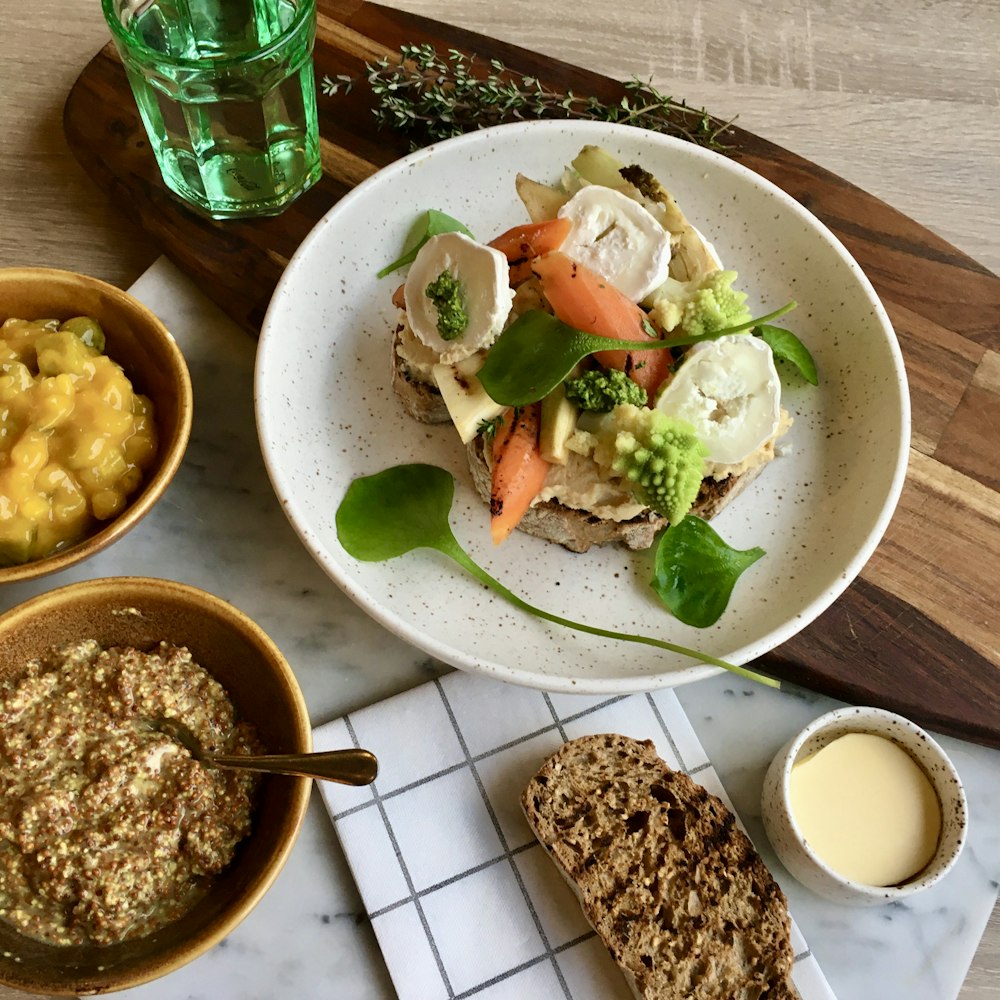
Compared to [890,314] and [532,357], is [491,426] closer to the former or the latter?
[532,357]

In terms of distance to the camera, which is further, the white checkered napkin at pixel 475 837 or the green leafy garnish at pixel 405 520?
the green leafy garnish at pixel 405 520

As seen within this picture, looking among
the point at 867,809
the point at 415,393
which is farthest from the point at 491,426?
the point at 867,809

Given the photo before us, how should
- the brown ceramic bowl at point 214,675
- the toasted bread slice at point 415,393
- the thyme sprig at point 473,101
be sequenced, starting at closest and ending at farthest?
the brown ceramic bowl at point 214,675
the toasted bread slice at point 415,393
the thyme sprig at point 473,101

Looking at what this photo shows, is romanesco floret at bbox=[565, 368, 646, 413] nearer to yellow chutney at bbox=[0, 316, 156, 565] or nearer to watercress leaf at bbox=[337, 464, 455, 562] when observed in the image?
watercress leaf at bbox=[337, 464, 455, 562]

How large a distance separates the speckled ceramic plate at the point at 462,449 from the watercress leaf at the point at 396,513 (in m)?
0.04

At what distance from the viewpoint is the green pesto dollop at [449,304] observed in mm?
1890

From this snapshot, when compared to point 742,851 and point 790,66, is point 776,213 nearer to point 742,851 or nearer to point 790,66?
point 790,66

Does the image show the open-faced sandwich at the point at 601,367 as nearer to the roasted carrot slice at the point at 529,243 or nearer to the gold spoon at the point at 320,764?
the roasted carrot slice at the point at 529,243

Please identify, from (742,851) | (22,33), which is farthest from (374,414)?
(22,33)

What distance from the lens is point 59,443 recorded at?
1811mm

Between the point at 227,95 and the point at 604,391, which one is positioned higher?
the point at 227,95

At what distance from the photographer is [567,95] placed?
8.05 feet

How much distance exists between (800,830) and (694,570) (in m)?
0.54

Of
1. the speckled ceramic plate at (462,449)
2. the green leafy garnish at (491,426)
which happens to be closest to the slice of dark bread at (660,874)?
the speckled ceramic plate at (462,449)
